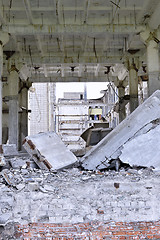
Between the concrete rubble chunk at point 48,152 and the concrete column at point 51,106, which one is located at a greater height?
the concrete column at point 51,106

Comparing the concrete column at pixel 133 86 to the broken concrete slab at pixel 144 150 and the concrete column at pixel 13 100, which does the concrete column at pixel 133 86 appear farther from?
the broken concrete slab at pixel 144 150

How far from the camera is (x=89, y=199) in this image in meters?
4.85

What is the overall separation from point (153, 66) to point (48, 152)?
21.1 ft

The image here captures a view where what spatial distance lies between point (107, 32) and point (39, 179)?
751 cm

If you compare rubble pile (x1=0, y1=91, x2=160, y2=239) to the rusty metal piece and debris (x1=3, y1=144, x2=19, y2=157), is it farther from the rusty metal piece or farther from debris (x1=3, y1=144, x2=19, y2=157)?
debris (x1=3, y1=144, x2=19, y2=157)

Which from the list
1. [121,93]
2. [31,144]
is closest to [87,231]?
[31,144]

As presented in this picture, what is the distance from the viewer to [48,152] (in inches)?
279

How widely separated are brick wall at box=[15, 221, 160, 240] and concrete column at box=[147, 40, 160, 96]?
7.61 metres

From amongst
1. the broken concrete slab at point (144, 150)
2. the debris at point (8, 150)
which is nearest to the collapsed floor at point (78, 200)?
the broken concrete slab at point (144, 150)

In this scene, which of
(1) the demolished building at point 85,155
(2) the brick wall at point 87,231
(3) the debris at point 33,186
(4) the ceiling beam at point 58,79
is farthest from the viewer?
(4) the ceiling beam at point 58,79

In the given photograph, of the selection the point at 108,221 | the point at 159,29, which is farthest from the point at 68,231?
the point at 159,29

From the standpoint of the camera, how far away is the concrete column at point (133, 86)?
1508 centimetres

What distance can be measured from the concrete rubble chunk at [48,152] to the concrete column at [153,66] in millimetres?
5359

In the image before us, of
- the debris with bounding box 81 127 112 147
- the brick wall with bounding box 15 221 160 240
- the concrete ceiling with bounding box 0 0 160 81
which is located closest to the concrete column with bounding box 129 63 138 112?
the concrete ceiling with bounding box 0 0 160 81
